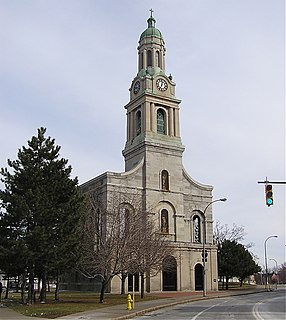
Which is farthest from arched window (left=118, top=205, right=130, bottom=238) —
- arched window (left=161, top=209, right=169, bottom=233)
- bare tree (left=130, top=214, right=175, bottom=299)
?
arched window (left=161, top=209, right=169, bottom=233)

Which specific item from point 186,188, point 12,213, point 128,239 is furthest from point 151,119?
point 12,213

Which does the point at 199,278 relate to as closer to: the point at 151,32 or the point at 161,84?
the point at 161,84

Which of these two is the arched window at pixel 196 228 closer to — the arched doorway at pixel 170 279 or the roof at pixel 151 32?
the arched doorway at pixel 170 279

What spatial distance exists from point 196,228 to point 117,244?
2660cm

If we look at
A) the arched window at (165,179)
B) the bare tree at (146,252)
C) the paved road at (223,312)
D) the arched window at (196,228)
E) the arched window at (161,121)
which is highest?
the arched window at (161,121)

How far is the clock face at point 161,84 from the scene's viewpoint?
60281 mm

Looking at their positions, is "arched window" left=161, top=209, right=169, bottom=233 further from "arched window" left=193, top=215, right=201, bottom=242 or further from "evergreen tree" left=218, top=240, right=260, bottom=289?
"evergreen tree" left=218, top=240, right=260, bottom=289

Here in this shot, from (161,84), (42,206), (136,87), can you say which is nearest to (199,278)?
(161,84)

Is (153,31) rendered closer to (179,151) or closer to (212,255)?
(179,151)

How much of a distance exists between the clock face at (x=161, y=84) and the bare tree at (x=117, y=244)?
71.5 feet

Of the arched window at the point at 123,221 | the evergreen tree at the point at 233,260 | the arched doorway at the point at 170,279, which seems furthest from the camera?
the evergreen tree at the point at 233,260

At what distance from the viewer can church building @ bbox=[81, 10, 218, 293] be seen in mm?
53844

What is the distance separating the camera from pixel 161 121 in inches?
2366

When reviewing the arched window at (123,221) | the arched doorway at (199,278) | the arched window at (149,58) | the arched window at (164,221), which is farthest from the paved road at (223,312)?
the arched window at (149,58)
